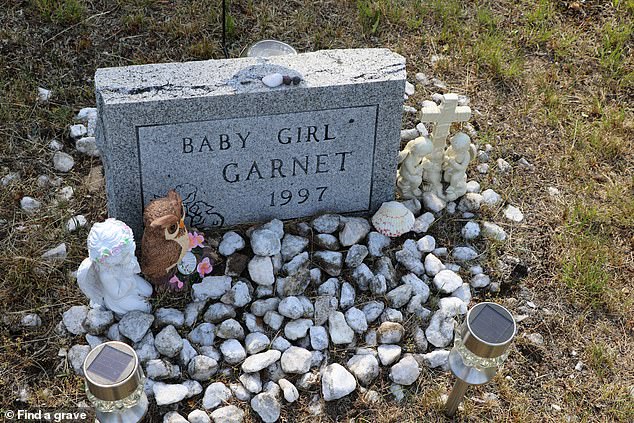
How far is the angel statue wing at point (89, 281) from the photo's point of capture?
120 inches

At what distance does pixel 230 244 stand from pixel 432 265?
38.4 inches

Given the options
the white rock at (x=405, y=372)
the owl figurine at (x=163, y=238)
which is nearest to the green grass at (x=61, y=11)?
the owl figurine at (x=163, y=238)

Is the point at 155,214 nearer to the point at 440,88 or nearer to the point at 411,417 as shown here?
the point at 411,417

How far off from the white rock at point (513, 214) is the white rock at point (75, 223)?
7.20 feet

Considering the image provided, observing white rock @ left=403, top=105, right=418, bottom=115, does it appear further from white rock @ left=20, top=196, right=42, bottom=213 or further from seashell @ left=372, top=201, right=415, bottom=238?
white rock @ left=20, top=196, right=42, bottom=213

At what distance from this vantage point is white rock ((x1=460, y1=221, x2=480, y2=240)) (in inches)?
147

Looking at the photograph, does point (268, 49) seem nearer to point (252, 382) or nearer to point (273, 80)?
point (273, 80)

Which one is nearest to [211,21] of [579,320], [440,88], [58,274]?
[440,88]

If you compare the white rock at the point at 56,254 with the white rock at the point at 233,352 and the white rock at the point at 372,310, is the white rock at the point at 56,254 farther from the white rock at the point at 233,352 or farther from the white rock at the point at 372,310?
the white rock at the point at 372,310

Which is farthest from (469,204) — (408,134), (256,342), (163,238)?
(163,238)

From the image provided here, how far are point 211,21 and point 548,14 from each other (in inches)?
95.7

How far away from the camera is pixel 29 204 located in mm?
3736

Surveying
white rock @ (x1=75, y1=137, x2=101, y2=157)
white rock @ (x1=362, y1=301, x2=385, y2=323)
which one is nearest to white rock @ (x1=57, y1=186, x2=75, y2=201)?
white rock @ (x1=75, y1=137, x2=101, y2=157)

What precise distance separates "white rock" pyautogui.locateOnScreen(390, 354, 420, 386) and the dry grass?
0.06m
